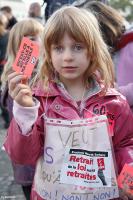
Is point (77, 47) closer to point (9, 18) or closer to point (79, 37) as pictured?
point (79, 37)

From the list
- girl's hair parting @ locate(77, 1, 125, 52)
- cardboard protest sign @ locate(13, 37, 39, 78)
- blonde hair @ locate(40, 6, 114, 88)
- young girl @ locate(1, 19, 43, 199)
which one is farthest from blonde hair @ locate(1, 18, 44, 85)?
cardboard protest sign @ locate(13, 37, 39, 78)

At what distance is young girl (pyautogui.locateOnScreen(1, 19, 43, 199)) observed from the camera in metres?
2.63

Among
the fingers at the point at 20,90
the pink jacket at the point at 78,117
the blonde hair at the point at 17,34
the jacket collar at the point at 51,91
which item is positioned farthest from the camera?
the blonde hair at the point at 17,34

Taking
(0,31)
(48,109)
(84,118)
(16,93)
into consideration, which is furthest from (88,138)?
(0,31)

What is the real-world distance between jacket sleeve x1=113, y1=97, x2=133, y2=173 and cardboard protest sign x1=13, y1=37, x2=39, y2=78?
0.45m

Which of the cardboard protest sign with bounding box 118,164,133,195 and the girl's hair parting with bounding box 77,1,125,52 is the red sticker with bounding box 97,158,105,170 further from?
the girl's hair parting with bounding box 77,1,125,52

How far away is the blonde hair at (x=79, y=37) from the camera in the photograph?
1907mm

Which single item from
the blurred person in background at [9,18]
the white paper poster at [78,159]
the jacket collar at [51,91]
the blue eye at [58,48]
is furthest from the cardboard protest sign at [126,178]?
the blurred person in background at [9,18]

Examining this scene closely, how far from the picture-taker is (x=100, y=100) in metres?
→ 1.98

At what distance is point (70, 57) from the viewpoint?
1871 mm

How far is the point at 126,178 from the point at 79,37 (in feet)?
2.08

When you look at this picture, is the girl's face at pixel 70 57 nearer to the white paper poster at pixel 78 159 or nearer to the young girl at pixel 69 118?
the young girl at pixel 69 118

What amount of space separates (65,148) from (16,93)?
1.08 feet

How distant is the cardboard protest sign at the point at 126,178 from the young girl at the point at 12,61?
824 mm
